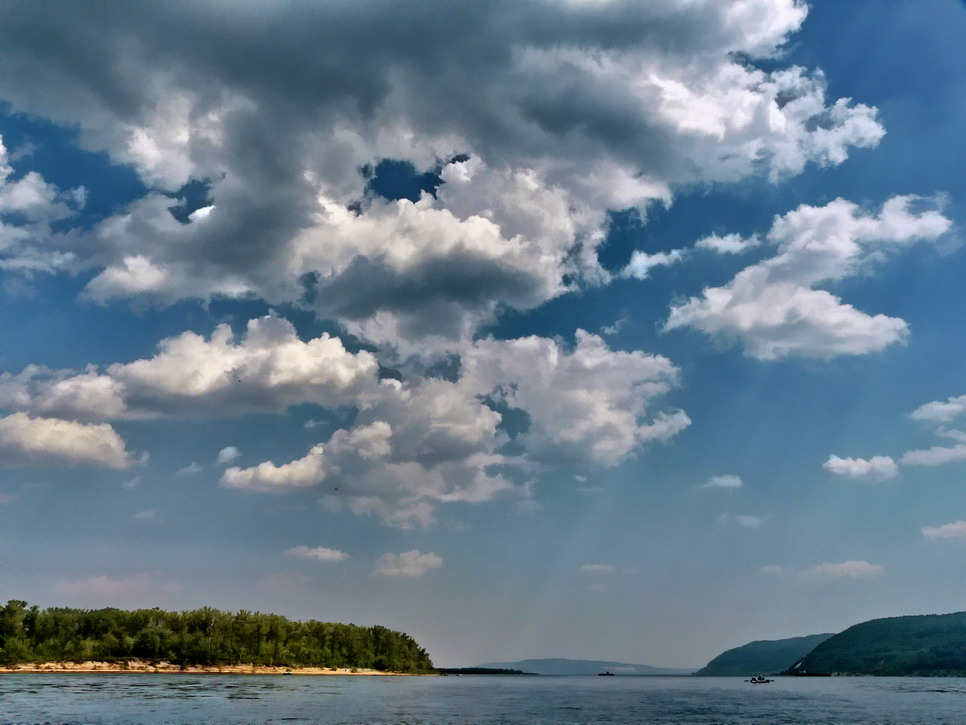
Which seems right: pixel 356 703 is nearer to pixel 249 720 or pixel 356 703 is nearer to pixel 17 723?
pixel 249 720

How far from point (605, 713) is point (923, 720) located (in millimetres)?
46039

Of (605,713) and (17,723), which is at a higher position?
(17,723)

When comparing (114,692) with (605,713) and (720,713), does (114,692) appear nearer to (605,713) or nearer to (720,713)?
(605,713)

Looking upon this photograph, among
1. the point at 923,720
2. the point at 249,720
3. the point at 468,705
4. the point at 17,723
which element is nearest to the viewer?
the point at 17,723

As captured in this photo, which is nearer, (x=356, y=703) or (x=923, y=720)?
(x=923, y=720)

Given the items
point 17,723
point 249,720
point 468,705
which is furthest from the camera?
point 468,705

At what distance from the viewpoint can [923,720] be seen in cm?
11531

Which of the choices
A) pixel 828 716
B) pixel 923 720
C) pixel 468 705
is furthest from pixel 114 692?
pixel 923 720

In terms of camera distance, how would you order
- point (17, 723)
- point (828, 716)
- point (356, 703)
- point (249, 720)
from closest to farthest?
point (17, 723), point (249, 720), point (828, 716), point (356, 703)

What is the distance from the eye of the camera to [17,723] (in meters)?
76.8

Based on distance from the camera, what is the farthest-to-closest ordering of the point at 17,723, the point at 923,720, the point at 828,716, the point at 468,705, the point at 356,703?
the point at 468,705 → the point at 356,703 → the point at 828,716 → the point at 923,720 → the point at 17,723

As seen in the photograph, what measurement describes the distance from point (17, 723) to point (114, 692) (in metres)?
68.5

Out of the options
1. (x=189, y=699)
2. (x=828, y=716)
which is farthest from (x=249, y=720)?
(x=828, y=716)

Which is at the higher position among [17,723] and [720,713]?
[17,723]
